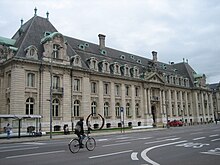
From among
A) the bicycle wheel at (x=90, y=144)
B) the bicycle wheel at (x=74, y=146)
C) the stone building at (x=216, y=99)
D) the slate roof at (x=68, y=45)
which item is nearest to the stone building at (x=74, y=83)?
the slate roof at (x=68, y=45)

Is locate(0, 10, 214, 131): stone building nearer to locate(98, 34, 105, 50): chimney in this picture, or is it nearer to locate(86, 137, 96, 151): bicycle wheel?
locate(98, 34, 105, 50): chimney

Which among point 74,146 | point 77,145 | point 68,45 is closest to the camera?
point 74,146

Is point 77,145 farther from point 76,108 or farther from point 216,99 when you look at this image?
point 216,99

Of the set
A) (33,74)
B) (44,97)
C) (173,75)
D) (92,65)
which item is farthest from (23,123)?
(173,75)

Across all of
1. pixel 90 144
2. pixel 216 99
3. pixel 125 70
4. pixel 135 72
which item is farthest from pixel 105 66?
pixel 216 99

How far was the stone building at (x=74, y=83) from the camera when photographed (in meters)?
37.2

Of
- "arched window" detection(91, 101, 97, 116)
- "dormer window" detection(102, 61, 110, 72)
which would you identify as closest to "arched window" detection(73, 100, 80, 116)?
"arched window" detection(91, 101, 97, 116)

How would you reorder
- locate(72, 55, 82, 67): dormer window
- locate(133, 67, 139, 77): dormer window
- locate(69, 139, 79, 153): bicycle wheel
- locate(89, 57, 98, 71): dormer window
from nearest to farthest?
locate(69, 139, 79, 153): bicycle wheel, locate(72, 55, 82, 67): dormer window, locate(89, 57, 98, 71): dormer window, locate(133, 67, 139, 77): dormer window

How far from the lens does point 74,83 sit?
43.6 meters

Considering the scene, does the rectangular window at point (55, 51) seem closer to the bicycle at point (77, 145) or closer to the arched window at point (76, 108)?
the arched window at point (76, 108)

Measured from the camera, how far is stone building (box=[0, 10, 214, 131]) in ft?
122

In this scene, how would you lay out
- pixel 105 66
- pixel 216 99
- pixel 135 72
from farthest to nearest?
pixel 216 99
pixel 135 72
pixel 105 66

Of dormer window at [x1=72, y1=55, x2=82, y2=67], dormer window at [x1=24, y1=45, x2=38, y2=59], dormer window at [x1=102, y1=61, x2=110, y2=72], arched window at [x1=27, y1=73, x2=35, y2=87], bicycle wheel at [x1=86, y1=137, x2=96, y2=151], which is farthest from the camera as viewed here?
dormer window at [x1=102, y1=61, x2=110, y2=72]

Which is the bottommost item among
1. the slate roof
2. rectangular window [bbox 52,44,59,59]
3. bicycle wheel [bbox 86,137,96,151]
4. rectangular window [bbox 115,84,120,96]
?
bicycle wheel [bbox 86,137,96,151]
